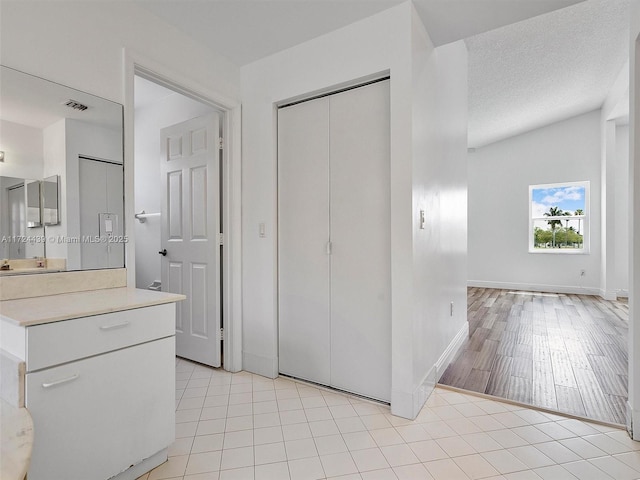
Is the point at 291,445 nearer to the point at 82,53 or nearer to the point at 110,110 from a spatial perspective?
the point at 110,110

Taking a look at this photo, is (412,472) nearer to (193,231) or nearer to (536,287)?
(193,231)

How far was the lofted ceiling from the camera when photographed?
2029 millimetres

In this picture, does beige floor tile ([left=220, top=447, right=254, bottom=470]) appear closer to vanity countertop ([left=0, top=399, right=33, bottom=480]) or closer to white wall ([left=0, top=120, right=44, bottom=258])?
vanity countertop ([left=0, top=399, right=33, bottom=480])

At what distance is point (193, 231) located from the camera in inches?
114

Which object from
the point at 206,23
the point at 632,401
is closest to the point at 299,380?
the point at 632,401

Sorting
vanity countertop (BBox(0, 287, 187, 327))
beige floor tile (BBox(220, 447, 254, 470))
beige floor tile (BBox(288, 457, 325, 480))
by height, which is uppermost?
vanity countertop (BBox(0, 287, 187, 327))

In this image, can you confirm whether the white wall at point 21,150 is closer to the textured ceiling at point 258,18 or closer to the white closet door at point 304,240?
the textured ceiling at point 258,18

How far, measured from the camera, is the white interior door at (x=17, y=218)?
1545 mm

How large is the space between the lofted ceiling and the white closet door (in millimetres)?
523

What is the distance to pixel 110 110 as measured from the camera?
189cm

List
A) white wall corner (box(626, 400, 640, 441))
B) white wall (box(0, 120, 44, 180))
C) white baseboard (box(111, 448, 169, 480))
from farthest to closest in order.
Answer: white wall corner (box(626, 400, 640, 441))
white wall (box(0, 120, 44, 180))
white baseboard (box(111, 448, 169, 480))

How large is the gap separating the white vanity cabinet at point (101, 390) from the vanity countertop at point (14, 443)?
0.31 m

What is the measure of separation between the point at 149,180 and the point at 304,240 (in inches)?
85.7

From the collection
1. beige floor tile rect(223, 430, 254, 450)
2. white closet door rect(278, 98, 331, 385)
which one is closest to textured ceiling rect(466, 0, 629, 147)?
white closet door rect(278, 98, 331, 385)
